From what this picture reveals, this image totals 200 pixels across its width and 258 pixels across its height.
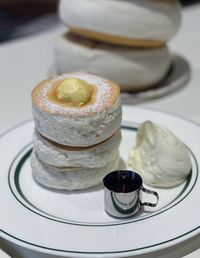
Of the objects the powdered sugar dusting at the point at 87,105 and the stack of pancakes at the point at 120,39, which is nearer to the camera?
the powdered sugar dusting at the point at 87,105

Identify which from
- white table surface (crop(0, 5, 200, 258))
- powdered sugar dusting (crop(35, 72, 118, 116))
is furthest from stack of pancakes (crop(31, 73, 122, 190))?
white table surface (crop(0, 5, 200, 258))

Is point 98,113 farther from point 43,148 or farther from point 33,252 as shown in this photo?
point 33,252

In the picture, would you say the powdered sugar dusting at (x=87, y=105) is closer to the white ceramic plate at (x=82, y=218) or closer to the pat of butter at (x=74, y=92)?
the pat of butter at (x=74, y=92)

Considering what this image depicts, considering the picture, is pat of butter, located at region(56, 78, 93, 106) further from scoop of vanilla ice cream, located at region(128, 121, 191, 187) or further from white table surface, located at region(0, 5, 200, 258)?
white table surface, located at region(0, 5, 200, 258)

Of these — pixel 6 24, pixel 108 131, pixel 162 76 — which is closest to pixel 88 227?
pixel 108 131

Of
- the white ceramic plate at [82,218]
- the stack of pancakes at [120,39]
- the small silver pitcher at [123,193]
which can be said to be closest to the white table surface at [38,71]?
the stack of pancakes at [120,39]

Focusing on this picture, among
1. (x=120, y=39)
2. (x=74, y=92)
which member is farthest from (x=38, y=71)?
(x=74, y=92)
